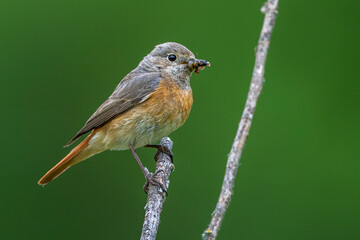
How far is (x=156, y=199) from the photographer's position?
351 cm

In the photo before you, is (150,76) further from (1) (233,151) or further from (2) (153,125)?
(1) (233,151)

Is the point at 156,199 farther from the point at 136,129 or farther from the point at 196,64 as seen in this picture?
the point at 196,64

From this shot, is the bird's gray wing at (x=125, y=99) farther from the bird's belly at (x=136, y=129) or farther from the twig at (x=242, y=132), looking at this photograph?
the twig at (x=242, y=132)

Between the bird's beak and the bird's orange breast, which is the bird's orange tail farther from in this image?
the bird's beak

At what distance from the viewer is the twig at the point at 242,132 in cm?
231

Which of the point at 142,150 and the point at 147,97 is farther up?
the point at 147,97

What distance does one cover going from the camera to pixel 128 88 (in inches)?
178

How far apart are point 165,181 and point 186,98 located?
871 millimetres

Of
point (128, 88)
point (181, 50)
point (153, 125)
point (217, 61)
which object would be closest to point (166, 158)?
point (153, 125)

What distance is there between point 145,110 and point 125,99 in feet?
0.96

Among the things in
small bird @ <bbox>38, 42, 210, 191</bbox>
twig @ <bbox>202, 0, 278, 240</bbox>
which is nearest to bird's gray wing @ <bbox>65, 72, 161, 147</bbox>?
small bird @ <bbox>38, 42, 210, 191</bbox>

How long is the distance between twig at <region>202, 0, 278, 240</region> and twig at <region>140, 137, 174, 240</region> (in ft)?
1.57

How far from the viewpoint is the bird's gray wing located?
4344 mm

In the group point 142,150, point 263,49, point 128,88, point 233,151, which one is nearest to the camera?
point 233,151
